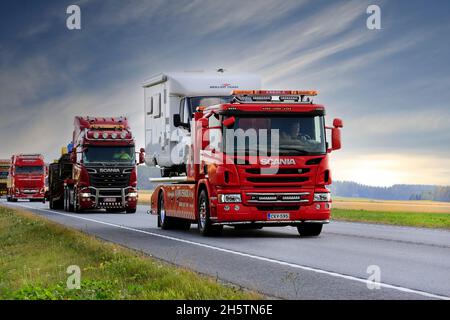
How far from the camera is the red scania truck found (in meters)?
21.0

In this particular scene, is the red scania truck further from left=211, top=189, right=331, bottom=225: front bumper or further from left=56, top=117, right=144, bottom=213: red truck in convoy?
left=56, top=117, right=144, bottom=213: red truck in convoy

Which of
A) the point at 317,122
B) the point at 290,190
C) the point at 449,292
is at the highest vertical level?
the point at 317,122

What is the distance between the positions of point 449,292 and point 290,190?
996 cm

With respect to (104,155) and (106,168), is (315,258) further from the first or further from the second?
(104,155)

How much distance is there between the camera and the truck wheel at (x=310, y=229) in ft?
74.4

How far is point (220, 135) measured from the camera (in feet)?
69.2

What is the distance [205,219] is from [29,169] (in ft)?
161

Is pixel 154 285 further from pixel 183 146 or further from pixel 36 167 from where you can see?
pixel 36 167

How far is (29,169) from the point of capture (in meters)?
69.1

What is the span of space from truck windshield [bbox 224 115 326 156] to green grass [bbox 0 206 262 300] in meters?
4.15

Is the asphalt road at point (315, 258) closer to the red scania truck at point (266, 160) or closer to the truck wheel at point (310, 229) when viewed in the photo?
the truck wheel at point (310, 229)

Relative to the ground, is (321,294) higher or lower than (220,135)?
lower

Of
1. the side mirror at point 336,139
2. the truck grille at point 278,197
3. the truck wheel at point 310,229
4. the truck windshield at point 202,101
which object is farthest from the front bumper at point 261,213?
the truck windshield at point 202,101
